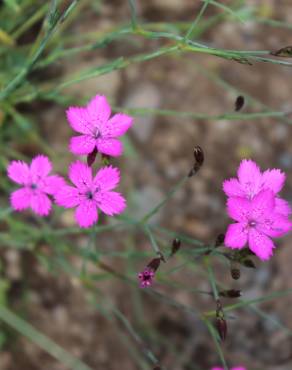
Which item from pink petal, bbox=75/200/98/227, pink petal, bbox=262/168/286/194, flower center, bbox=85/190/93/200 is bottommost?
pink petal, bbox=75/200/98/227

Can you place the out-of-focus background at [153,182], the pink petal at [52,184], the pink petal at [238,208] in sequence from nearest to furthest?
the pink petal at [238,208] → the pink petal at [52,184] → the out-of-focus background at [153,182]

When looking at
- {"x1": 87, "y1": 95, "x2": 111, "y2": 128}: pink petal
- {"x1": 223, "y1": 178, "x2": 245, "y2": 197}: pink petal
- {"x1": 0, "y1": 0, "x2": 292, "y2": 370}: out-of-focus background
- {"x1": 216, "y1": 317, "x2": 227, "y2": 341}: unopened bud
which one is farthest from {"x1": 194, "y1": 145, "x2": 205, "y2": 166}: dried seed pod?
{"x1": 0, "y1": 0, "x2": 292, "y2": 370}: out-of-focus background

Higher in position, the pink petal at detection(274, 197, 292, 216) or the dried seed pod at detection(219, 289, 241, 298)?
the pink petal at detection(274, 197, 292, 216)

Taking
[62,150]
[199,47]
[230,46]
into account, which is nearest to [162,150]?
[62,150]

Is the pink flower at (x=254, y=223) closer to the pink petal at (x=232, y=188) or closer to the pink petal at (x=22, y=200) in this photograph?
the pink petal at (x=232, y=188)

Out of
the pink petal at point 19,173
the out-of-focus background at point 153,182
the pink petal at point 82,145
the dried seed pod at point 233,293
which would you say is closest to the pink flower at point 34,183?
the pink petal at point 19,173

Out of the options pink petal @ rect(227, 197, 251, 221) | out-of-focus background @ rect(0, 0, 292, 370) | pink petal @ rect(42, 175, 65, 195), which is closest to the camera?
pink petal @ rect(227, 197, 251, 221)

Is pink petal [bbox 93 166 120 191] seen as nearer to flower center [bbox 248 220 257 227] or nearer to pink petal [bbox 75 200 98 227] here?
pink petal [bbox 75 200 98 227]

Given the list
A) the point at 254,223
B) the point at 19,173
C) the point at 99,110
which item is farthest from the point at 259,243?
the point at 19,173
